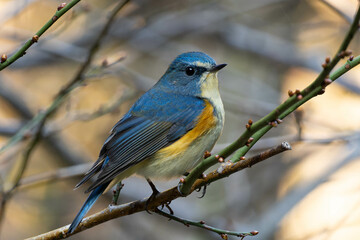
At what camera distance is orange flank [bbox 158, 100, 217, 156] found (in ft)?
11.4

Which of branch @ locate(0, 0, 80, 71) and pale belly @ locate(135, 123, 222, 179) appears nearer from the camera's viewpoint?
branch @ locate(0, 0, 80, 71)

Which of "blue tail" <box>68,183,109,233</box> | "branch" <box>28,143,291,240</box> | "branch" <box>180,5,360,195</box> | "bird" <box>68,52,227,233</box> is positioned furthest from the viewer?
"bird" <box>68,52,227,233</box>

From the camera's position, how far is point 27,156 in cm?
342

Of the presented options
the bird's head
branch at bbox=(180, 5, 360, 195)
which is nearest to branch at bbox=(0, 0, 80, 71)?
branch at bbox=(180, 5, 360, 195)

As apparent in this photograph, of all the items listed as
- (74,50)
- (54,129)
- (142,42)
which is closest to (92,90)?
(142,42)

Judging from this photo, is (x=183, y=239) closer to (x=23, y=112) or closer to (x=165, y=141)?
(x=23, y=112)

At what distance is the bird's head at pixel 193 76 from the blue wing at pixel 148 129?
0.10 m

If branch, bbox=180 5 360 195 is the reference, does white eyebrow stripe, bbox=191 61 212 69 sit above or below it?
above

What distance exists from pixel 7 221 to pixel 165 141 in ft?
14.6

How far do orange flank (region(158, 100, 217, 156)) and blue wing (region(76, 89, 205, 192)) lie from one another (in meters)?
0.04

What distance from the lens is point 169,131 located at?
3.68m

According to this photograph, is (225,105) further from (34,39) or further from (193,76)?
(34,39)

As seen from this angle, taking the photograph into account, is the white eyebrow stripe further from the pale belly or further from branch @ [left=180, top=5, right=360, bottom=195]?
branch @ [left=180, top=5, right=360, bottom=195]

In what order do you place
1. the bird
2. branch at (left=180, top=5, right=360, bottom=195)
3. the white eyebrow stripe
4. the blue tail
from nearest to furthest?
branch at (left=180, top=5, right=360, bottom=195) → the blue tail → the bird → the white eyebrow stripe
